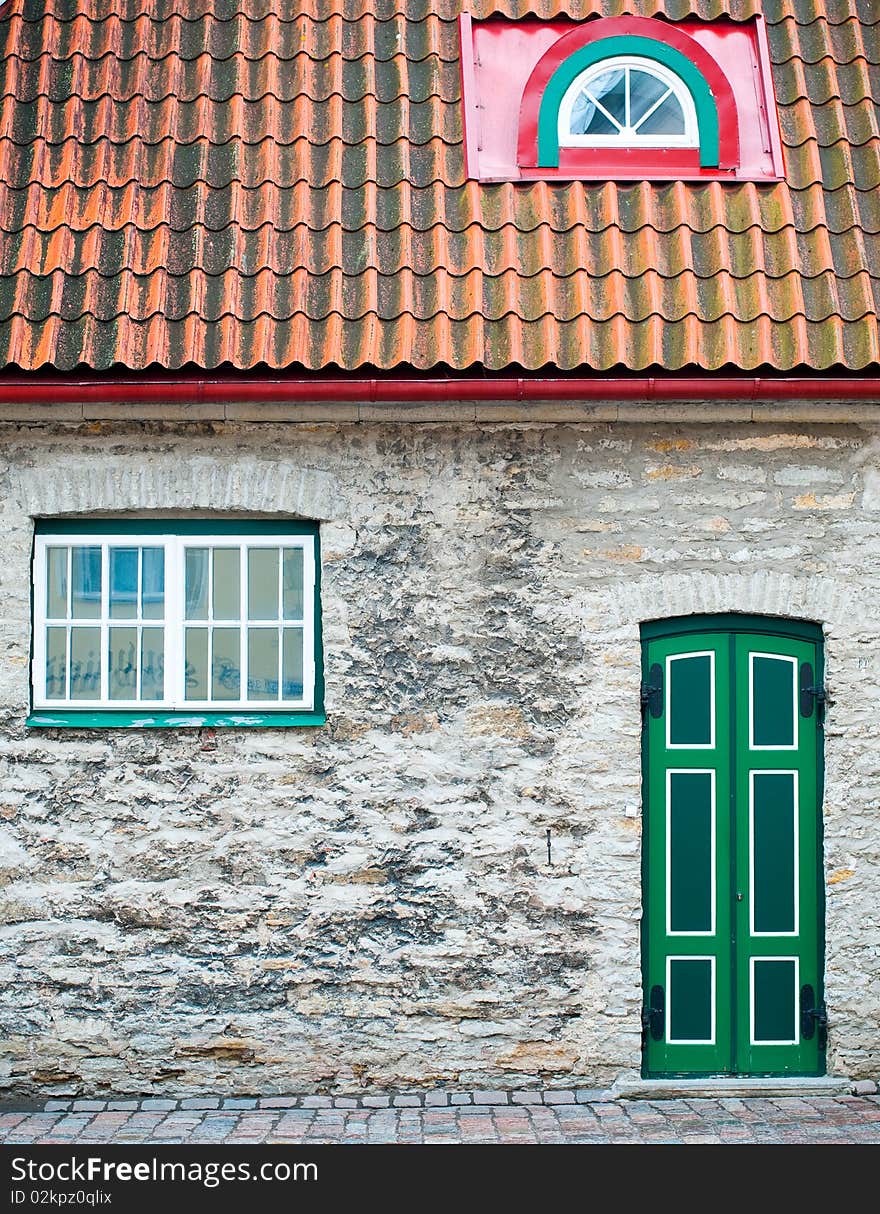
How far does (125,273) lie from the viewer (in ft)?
23.9

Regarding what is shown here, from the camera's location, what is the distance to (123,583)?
7348 millimetres

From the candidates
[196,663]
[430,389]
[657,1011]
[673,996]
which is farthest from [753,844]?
[196,663]

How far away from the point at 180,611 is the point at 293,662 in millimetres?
647

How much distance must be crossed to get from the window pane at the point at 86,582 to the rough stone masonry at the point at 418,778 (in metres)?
0.25

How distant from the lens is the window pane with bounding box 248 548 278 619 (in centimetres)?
734

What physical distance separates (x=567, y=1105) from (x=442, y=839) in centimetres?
145

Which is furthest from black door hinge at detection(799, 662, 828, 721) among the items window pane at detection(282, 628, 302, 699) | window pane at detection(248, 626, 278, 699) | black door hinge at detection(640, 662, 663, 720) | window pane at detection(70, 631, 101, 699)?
window pane at detection(70, 631, 101, 699)

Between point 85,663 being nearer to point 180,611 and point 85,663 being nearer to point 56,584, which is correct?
point 56,584

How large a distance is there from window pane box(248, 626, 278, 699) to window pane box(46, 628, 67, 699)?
97 centimetres

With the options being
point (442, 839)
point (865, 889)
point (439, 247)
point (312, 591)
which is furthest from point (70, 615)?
point (865, 889)

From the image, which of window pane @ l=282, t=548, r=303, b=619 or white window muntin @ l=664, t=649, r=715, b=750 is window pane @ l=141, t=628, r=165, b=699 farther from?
white window muntin @ l=664, t=649, r=715, b=750

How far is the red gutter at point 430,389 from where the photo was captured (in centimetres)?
694

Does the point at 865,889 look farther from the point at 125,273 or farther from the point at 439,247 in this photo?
the point at 125,273

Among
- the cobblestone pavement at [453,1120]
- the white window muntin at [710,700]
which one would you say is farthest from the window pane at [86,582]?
the white window muntin at [710,700]
